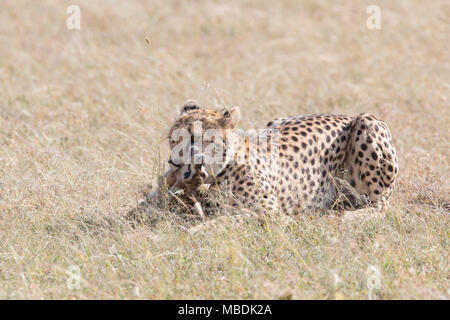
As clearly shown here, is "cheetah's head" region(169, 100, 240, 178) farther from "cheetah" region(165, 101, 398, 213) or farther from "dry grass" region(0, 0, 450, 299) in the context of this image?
"dry grass" region(0, 0, 450, 299)

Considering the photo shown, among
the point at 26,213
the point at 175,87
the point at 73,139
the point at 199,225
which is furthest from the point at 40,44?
the point at 199,225

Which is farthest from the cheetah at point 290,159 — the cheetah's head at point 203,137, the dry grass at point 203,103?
the dry grass at point 203,103

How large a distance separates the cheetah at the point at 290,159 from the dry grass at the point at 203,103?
269 mm

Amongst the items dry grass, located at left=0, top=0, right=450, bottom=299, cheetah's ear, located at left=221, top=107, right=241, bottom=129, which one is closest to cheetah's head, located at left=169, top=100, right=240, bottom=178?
cheetah's ear, located at left=221, top=107, right=241, bottom=129

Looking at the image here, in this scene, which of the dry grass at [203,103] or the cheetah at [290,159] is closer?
the dry grass at [203,103]

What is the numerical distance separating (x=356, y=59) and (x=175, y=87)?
2784mm

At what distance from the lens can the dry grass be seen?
4359mm

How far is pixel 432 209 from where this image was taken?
17.5 ft

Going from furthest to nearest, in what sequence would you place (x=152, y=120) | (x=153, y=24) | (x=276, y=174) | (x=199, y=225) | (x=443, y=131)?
(x=153, y=24) < (x=152, y=120) < (x=443, y=131) < (x=276, y=174) < (x=199, y=225)

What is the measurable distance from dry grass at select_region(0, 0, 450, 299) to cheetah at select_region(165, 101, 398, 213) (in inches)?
10.6

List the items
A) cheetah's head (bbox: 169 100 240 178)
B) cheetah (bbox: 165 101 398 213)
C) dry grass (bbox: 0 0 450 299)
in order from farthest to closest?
cheetah (bbox: 165 101 398 213) < cheetah's head (bbox: 169 100 240 178) < dry grass (bbox: 0 0 450 299)

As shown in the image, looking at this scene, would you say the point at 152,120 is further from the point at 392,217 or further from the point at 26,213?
the point at 392,217

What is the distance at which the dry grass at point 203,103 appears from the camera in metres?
4.36

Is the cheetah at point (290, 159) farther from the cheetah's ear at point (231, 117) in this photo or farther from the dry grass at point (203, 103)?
the dry grass at point (203, 103)
